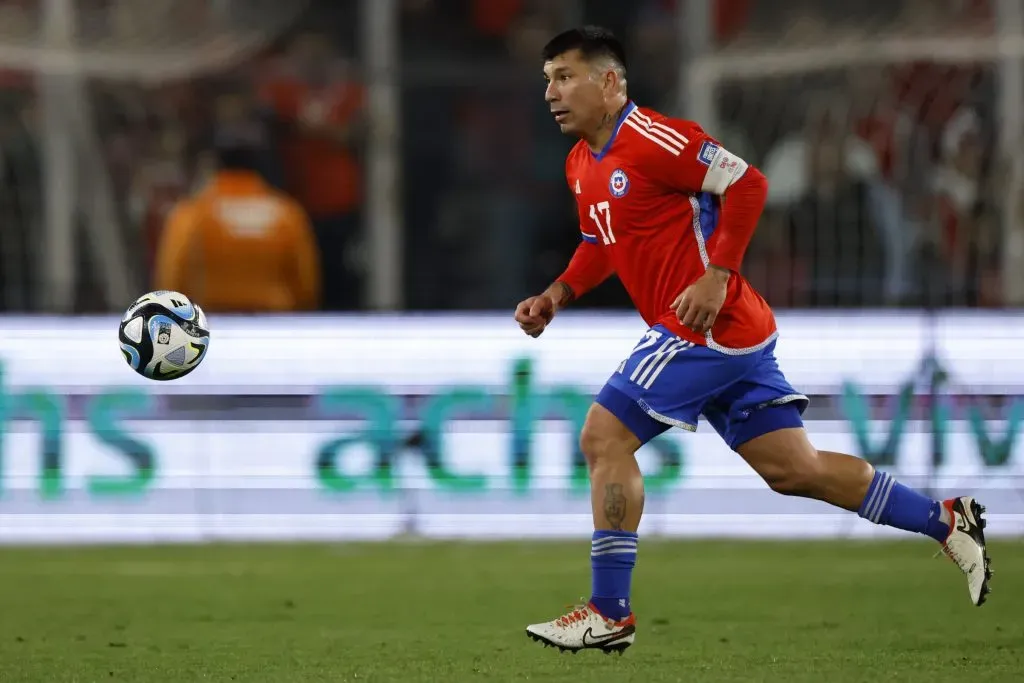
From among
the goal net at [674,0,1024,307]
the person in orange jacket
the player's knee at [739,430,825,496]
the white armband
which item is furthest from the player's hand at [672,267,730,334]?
the goal net at [674,0,1024,307]

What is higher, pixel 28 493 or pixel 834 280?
pixel 834 280

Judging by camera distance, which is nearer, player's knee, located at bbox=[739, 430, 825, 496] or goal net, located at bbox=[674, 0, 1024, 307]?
player's knee, located at bbox=[739, 430, 825, 496]

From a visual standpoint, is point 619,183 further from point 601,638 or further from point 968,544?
point 968,544

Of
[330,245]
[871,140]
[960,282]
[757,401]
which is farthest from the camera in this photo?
A: [330,245]

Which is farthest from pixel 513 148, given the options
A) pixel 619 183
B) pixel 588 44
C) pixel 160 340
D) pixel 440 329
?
pixel 619 183

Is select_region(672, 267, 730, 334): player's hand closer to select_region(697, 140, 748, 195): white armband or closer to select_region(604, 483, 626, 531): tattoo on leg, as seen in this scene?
select_region(697, 140, 748, 195): white armband

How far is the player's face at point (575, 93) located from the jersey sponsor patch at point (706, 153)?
353 mm

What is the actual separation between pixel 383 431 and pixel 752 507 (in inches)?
76.6

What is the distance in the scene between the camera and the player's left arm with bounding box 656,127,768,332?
5.73 m

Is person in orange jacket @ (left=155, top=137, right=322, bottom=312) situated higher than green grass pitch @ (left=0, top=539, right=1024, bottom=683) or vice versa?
person in orange jacket @ (left=155, top=137, right=322, bottom=312)

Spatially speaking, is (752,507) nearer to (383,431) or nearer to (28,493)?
(383,431)

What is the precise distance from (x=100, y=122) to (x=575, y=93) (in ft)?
26.6

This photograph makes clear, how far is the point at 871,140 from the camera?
12.5 m

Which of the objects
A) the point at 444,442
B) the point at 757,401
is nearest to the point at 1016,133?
the point at 444,442
